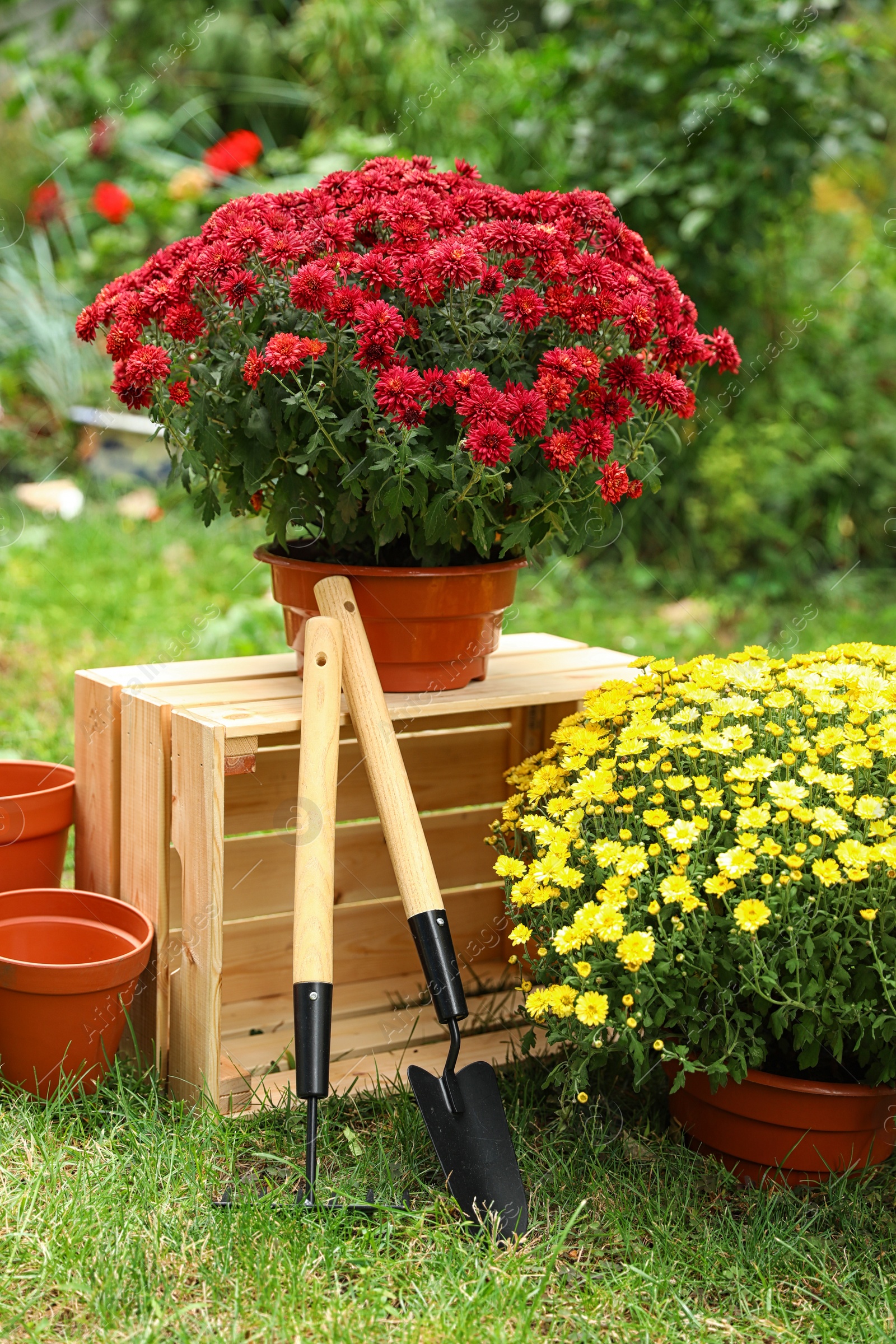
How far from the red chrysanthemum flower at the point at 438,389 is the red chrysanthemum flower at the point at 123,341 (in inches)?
15.2

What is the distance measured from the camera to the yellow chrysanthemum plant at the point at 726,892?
4.42 ft

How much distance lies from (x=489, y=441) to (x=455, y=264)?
0.22 meters

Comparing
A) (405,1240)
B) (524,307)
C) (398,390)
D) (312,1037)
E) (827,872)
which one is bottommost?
(405,1240)

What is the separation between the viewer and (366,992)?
202 cm

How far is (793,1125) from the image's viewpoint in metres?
1.46

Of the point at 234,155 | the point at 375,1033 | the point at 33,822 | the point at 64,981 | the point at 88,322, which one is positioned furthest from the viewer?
the point at 234,155

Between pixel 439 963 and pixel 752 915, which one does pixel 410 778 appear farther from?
pixel 752 915

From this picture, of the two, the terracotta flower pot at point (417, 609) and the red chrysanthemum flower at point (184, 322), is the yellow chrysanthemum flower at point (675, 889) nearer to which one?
the terracotta flower pot at point (417, 609)

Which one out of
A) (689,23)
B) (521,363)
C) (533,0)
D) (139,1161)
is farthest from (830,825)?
(533,0)

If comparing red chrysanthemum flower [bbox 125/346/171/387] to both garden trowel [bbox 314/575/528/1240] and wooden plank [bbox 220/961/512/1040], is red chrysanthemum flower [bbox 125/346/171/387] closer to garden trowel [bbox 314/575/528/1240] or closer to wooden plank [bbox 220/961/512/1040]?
garden trowel [bbox 314/575/528/1240]

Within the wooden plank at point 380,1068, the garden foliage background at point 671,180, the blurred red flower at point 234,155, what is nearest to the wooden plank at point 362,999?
the wooden plank at point 380,1068

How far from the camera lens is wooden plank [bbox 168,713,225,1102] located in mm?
1551

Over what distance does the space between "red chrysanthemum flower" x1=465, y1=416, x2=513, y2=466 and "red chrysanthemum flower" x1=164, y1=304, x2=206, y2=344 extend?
1.26 feet

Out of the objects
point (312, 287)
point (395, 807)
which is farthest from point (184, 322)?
point (395, 807)
